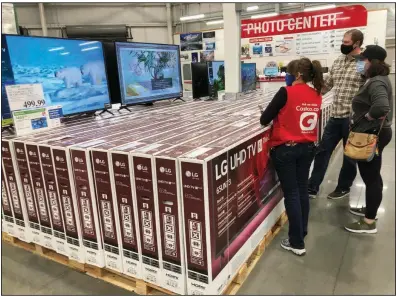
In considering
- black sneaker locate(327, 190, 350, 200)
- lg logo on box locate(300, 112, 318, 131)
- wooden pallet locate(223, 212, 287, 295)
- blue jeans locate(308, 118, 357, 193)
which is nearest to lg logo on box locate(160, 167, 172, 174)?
wooden pallet locate(223, 212, 287, 295)

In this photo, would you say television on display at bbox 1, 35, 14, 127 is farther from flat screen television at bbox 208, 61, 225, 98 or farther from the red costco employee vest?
flat screen television at bbox 208, 61, 225, 98

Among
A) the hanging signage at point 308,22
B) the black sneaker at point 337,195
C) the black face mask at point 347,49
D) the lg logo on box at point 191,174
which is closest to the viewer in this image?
the lg logo on box at point 191,174

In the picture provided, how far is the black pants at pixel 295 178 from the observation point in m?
2.53

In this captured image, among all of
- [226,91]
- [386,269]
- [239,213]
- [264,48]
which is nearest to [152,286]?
[239,213]

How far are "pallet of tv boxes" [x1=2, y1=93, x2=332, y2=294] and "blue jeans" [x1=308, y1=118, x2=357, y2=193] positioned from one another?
120 cm

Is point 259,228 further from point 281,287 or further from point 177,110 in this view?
point 177,110

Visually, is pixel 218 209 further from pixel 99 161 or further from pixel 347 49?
pixel 347 49

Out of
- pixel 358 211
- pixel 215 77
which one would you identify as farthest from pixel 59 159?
pixel 215 77

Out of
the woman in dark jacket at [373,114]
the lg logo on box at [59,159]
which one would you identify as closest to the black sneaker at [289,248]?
the woman in dark jacket at [373,114]

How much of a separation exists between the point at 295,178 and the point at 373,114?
82 centimetres

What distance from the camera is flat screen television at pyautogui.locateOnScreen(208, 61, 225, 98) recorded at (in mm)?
5484

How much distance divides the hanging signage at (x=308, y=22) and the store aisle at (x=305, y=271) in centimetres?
814

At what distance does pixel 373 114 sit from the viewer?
8.56 ft

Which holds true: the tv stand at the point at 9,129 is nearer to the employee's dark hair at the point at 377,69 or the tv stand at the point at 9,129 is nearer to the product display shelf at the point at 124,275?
the product display shelf at the point at 124,275
